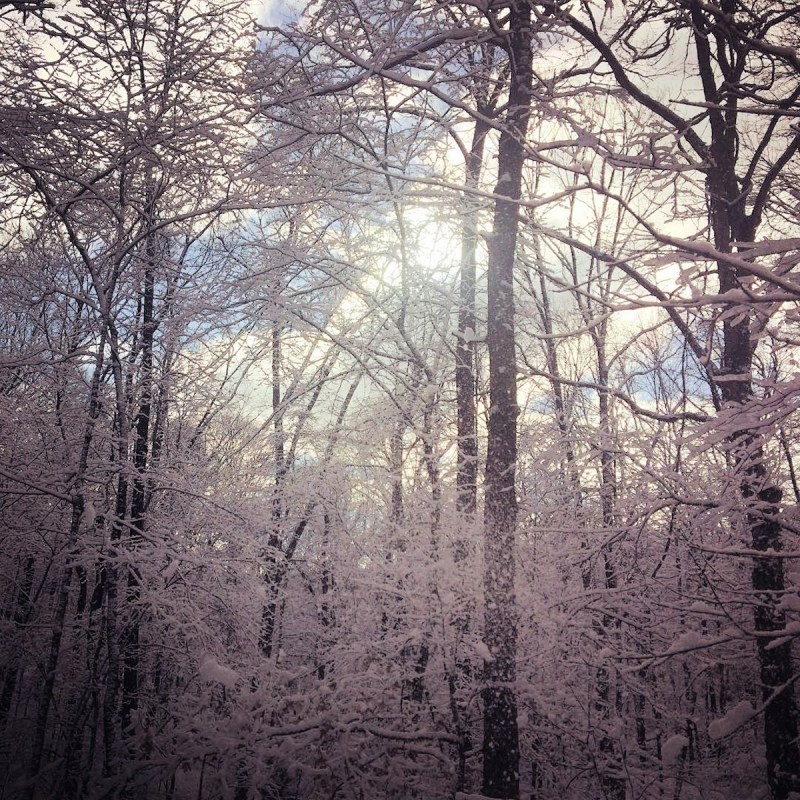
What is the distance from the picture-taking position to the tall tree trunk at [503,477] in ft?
15.0

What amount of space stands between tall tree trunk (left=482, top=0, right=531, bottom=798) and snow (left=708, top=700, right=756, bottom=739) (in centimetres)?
180

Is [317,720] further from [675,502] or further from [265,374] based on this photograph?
[265,374]

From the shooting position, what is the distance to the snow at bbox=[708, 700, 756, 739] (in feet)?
10.1

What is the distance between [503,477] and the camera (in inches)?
193

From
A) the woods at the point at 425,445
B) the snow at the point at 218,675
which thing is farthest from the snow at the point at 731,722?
the snow at the point at 218,675

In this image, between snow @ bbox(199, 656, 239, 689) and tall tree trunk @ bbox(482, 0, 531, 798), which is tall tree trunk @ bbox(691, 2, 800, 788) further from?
snow @ bbox(199, 656, 239, 689)

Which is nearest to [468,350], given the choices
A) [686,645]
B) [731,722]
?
Answer: [686,645]

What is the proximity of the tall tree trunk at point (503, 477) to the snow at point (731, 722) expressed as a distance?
1.80 meters

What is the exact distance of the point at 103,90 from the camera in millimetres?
6410

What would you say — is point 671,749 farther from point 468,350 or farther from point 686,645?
point 468,350

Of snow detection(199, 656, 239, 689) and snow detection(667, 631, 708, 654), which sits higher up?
snow detection(667, 631, 708, 654)

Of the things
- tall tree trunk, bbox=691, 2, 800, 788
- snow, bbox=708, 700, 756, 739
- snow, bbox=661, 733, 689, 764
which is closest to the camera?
snow, bbox=708, 700, 756, 739

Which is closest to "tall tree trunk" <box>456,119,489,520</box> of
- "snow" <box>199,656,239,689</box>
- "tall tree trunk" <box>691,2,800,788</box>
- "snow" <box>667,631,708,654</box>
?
"tall tree trunk" <box>691,2,800,788</box>

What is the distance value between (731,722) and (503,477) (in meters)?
2.39
